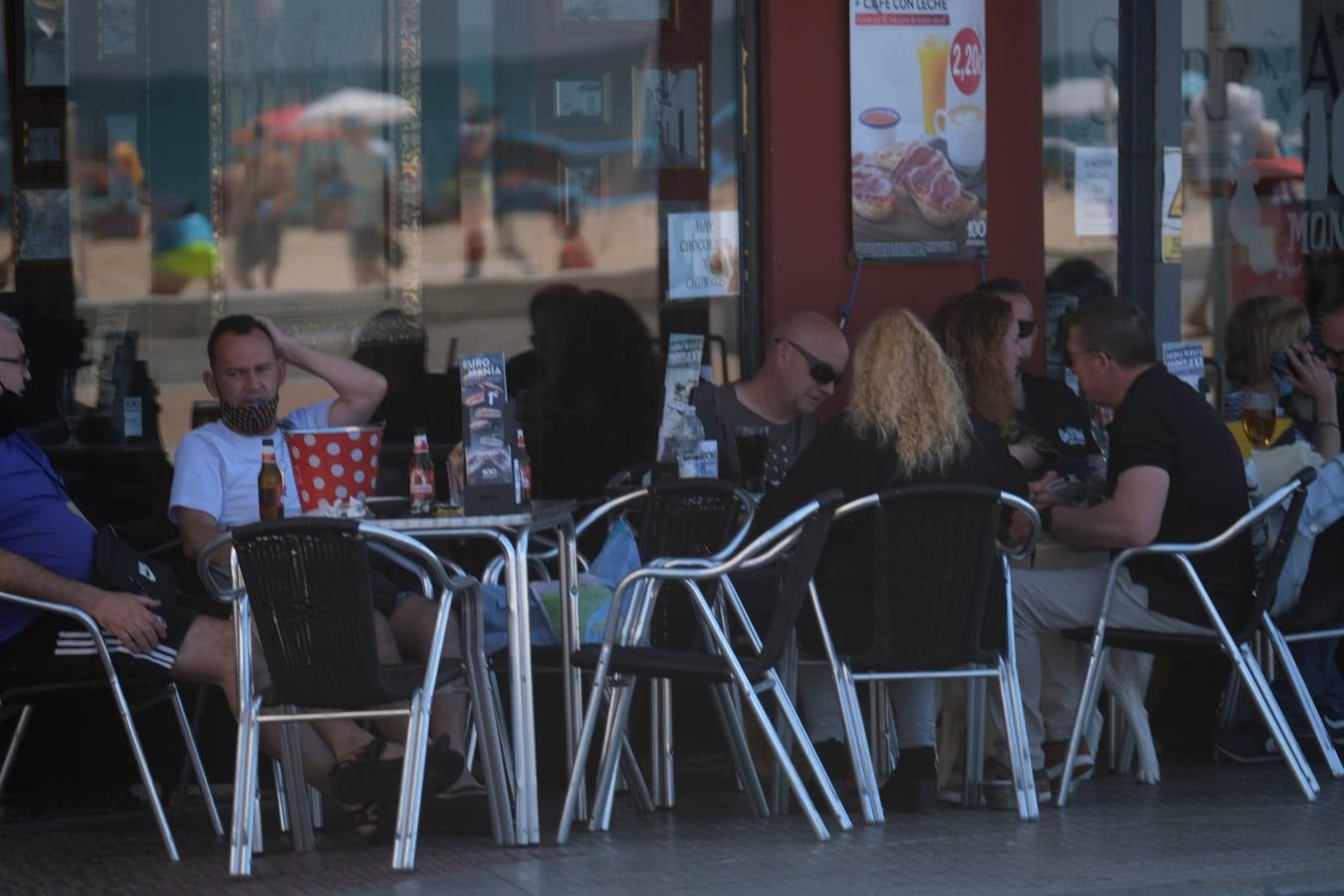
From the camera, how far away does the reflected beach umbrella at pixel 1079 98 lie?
897cm

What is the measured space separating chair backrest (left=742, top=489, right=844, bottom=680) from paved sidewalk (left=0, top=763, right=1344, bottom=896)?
52cm

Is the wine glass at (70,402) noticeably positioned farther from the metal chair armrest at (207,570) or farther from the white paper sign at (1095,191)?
the white paper sign at (1095,191)

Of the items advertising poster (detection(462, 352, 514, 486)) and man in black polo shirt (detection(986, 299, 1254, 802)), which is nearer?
advertising poster (detection(462, 352, 514, 486))

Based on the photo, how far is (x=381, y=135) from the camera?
7.66m

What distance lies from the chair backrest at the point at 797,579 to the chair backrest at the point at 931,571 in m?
0.22

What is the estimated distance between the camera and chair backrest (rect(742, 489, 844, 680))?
593cm

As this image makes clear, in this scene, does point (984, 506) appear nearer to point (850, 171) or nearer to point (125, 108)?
point (850, 171)

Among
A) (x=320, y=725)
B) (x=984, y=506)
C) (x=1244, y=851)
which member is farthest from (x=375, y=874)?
(x=1244, y=851)

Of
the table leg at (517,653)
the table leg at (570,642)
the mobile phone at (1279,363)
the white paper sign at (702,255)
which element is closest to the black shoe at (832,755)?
the table leg at (570,642)

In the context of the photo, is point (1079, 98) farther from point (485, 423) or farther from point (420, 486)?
point (420, 486)

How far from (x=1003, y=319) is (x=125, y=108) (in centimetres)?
296

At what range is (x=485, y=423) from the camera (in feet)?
20.2

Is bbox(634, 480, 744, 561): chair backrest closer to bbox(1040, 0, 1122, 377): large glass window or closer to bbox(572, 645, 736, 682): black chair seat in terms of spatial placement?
bbox(572, 645, 736, 682): black chair seat

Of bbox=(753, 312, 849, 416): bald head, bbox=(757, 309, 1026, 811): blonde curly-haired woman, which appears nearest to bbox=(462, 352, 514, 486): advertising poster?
bbox=(757, 309, 1026, 811): blonde curly-haired woman
